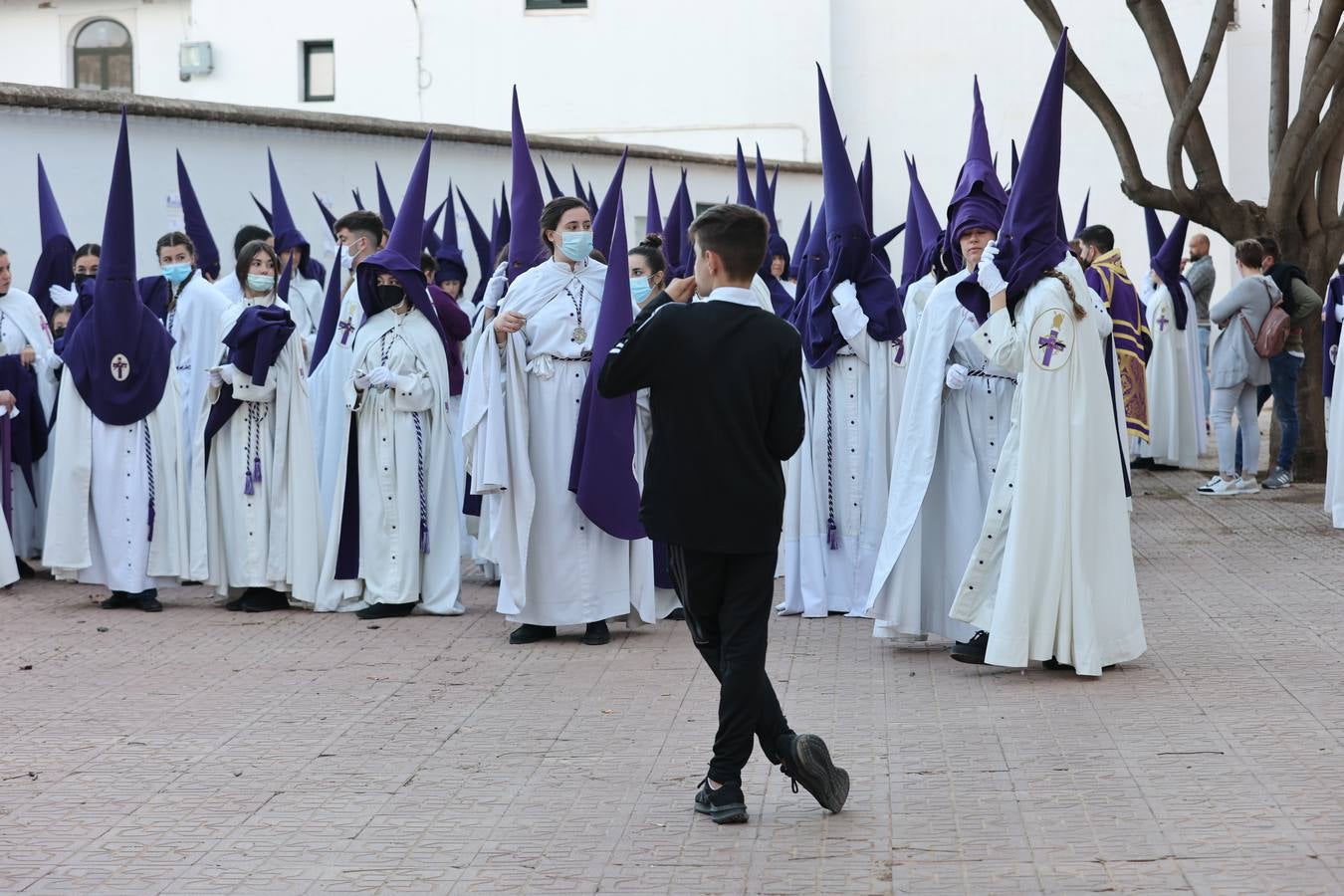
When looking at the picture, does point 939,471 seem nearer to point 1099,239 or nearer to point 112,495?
point 112,495

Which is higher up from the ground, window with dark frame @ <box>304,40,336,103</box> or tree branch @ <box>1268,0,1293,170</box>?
window with dark frame @ <box>304,40,336,103</box>

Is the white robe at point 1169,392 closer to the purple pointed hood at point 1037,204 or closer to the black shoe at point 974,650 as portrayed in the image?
the black shoe at point 974,650

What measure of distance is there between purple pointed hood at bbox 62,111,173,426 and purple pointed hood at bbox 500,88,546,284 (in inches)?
96.8

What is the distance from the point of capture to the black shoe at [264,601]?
32.6 ft

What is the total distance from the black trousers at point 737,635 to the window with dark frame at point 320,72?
76.0 ft

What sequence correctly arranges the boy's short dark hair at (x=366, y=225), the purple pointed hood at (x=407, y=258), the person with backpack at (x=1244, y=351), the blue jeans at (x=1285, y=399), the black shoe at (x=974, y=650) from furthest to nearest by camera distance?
the blue jeans at (x=1285, y=399)
the person with backpack at (x=1244, y=351)
the boy's short dark hair at (x=366, y=225)
the purple pointed hood at (x=407, y=258)
the black shoe at (x=974, y=650)

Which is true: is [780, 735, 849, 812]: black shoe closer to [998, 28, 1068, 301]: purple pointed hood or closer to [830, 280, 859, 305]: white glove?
[998, 28, 1068, 301]: purple pointed hood

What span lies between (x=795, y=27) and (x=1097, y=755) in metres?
21.1

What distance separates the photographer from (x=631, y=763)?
604 cm

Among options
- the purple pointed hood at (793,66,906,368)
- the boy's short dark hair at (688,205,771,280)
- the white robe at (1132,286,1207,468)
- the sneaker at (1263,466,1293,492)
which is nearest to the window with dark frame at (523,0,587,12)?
the white robe at (1132,286,1207,468)

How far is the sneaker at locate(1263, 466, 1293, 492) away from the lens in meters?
14.5

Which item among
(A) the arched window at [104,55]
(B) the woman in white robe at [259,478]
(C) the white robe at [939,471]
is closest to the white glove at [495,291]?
(B) the woman in white robe at [259,478]

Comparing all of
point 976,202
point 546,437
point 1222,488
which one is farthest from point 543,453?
point 1222,488

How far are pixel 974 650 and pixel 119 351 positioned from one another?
5.14 meters
